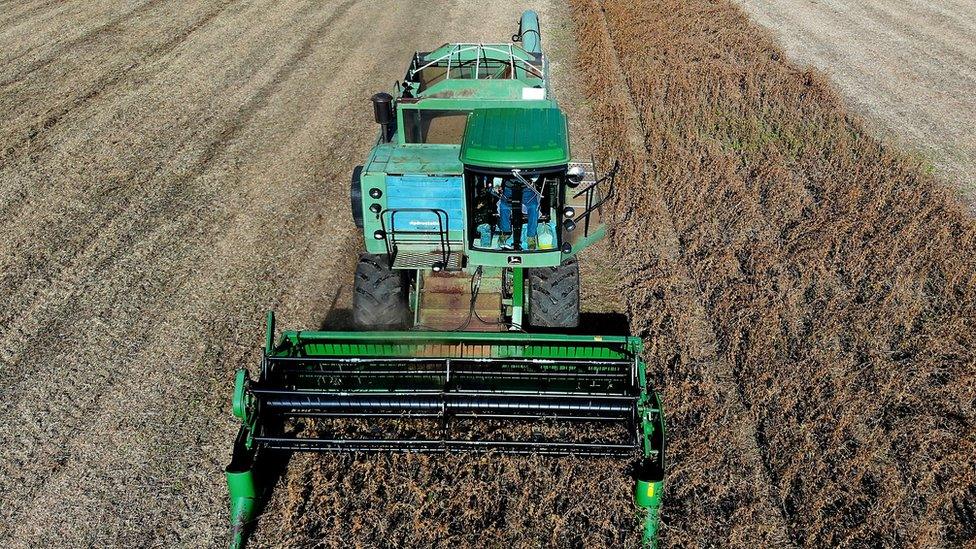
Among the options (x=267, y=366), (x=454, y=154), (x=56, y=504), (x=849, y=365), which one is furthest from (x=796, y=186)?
(x=56, y=504)

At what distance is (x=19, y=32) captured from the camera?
18.2 meters

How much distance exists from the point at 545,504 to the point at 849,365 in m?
3.82

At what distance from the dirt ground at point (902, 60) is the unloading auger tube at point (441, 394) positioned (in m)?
8.50

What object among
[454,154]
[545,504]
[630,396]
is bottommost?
[545,504]

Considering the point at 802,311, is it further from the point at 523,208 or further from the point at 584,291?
the point at 523,208

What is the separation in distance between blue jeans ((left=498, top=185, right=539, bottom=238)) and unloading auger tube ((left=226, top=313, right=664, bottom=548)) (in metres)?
1.01

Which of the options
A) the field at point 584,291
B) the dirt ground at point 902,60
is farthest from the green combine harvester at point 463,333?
the dirt ground at point 902,60

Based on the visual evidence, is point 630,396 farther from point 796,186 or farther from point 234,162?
point 234,162

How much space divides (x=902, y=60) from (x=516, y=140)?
1593cm

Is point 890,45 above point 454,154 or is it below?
below

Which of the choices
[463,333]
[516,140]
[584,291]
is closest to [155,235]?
[463,333]

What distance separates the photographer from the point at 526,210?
6.66 meters

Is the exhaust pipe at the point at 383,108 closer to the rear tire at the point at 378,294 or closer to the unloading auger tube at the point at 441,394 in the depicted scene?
the rear tire at the point at 378,294

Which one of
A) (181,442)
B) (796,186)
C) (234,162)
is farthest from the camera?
(234,162)
